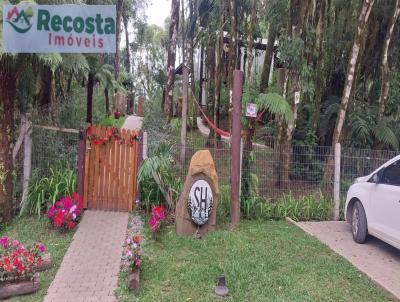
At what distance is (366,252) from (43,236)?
16.4 feet

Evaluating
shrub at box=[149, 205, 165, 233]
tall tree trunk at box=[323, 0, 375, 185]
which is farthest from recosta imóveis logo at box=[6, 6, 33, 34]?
tall tree trunk at box=[323, 0, 375, 185]

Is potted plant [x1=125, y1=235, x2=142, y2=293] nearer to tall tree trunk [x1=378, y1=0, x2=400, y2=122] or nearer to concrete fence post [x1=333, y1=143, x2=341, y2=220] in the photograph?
concrete fence post [x1=333, y1=143, x2=341, y2=220]

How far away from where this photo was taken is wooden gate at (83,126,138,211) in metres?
7.80

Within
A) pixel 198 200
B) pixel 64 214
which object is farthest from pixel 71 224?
Result: pixel 198 200

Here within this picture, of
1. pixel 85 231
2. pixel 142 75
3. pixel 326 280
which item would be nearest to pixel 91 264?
pixel 85 231

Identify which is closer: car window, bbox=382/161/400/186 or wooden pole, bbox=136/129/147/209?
car window, bbox=382/161/400/186

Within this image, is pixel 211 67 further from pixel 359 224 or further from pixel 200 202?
pixel 359 224

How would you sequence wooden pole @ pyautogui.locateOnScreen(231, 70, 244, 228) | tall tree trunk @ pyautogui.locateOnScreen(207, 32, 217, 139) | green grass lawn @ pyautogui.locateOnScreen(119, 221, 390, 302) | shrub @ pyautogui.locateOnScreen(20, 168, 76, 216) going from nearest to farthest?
green grass lawn @ pyautogui.locateOnScreen(119, 221, 390, 302) < wooden pole @ pyautogui.locateOnScreen(231, 70, 244, 228) < shrub @ pyautogui.locateOnScreen(20, 168, 76, 216) < tall tree trunk @ pyautogui.locateOnScreen(207, 32, 217, 139)

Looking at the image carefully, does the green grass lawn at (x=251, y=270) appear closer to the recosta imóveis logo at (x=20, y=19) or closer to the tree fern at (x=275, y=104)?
the tree fern at (x=275, y=104)

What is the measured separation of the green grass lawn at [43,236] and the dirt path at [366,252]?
3963mm

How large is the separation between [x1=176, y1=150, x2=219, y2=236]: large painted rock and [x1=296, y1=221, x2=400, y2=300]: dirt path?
1.71m

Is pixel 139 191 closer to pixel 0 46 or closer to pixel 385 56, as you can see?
pixel 0 46

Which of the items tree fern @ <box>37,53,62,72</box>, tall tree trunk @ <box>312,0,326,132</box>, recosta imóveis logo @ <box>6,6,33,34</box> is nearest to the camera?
recosta imóveis logo @ <box>6,6,33,34</box>

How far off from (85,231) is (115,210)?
44.4 inches
